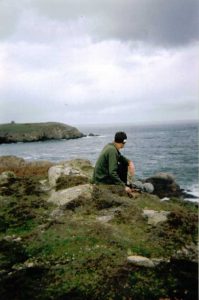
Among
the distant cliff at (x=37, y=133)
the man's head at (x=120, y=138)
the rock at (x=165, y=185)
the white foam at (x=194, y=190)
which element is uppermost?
the man's head at (x=120, y=138)

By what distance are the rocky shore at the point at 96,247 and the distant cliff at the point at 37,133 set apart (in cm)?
13629

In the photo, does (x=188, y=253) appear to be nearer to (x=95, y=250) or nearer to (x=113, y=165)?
(x=95, y=250)

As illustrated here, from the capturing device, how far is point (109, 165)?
12914mm

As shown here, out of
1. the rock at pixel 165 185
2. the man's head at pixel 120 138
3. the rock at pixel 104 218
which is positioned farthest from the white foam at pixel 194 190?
the rock at pixel 104 218

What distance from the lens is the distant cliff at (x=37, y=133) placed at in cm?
14888

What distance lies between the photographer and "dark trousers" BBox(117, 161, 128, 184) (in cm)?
1343

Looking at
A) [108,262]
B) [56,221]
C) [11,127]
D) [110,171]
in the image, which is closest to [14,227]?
[56,221]

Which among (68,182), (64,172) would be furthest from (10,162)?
(68,182)

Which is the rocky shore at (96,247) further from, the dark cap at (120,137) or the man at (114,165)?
the dark cap at (120,137)

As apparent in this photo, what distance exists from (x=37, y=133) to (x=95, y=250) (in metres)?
144

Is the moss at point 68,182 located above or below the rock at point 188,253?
above

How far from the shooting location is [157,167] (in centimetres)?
5022

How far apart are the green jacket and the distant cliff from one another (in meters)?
136

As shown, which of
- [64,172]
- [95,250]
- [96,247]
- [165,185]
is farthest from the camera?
[165,185]
